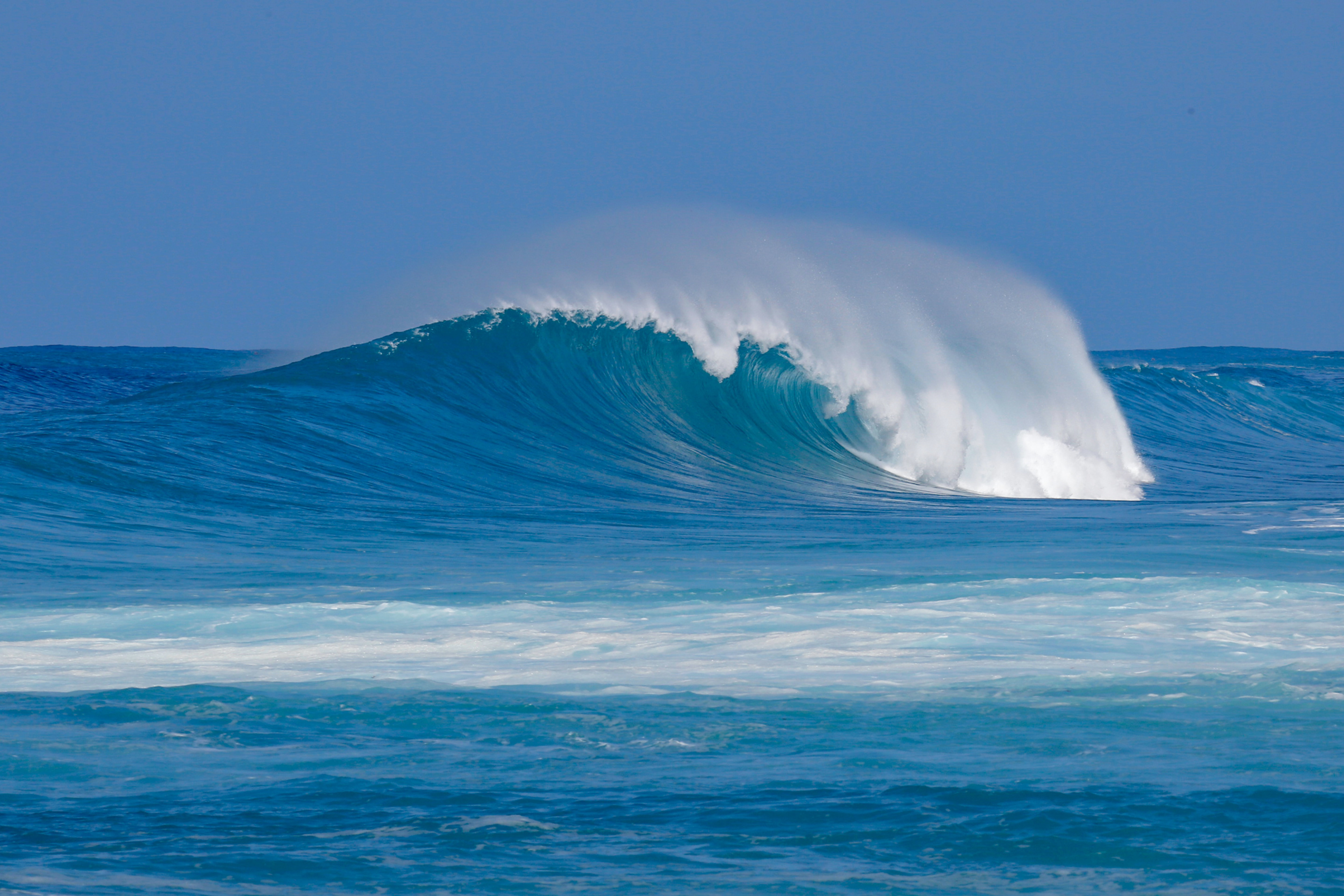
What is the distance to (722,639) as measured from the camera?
5.66 metres

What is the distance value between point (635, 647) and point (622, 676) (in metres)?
0.53

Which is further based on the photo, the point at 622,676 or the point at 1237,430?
the point at 1237,430

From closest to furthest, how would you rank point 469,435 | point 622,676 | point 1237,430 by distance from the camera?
point 622,676, point 469,435, point 1237,430

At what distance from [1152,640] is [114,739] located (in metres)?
3.77

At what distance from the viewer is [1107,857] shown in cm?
302

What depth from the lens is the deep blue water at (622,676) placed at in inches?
122

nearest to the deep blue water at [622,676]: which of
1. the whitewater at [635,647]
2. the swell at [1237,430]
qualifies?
the whitewater at [635,647]

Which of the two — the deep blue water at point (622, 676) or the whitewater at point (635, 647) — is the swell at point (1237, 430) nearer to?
the whitewater at point (635, 647)

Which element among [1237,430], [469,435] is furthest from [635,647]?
[1237,430]

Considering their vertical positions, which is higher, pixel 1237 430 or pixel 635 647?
pixel 1237 430

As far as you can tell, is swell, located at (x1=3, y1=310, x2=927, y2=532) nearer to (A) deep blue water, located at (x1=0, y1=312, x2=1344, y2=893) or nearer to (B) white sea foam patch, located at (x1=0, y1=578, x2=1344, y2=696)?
(A) deep blue water, located at (x1=0, y1=312, x2=1344, y2=893)

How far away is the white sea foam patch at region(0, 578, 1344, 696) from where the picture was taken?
4953 millimetres

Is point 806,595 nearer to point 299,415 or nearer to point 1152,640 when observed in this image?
point 1152,640

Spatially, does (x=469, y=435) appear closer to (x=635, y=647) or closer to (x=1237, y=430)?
(x=635, y=647)
